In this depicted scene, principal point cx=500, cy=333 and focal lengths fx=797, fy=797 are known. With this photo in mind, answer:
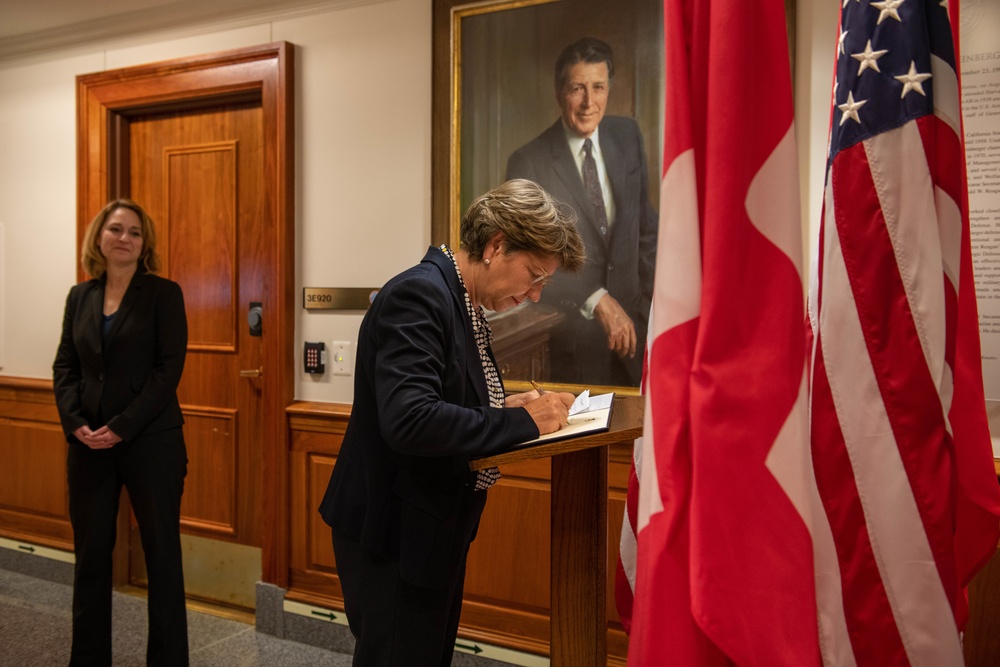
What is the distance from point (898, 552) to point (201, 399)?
3205 mm

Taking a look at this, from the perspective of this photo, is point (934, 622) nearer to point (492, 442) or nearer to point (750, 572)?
point (750, 572)

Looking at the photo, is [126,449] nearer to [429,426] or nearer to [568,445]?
[429,426]

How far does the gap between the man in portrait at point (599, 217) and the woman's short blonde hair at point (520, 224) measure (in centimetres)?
107

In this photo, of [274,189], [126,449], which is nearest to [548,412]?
[126,449]

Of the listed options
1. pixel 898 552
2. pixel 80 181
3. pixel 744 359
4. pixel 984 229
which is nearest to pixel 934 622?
pixel 898 552

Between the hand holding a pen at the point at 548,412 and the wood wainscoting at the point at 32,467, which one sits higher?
the hand holding a pen at the point at 548,412

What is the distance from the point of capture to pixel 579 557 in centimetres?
149

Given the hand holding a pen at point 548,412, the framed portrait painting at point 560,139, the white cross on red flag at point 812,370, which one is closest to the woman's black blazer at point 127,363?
the framed portrait painting at point 560,139

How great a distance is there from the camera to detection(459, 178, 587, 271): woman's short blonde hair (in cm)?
164

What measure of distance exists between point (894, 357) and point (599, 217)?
1.56m

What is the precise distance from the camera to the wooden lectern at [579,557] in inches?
58.4

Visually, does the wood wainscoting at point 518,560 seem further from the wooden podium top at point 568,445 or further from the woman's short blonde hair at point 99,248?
the wooden podium top at point 568,445

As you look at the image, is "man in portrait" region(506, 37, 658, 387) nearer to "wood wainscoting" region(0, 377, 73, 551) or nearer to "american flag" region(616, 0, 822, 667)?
"american flag" region(616, 0, 822, 667)

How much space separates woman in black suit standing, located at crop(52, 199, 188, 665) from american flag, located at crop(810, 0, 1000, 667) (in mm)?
2140
